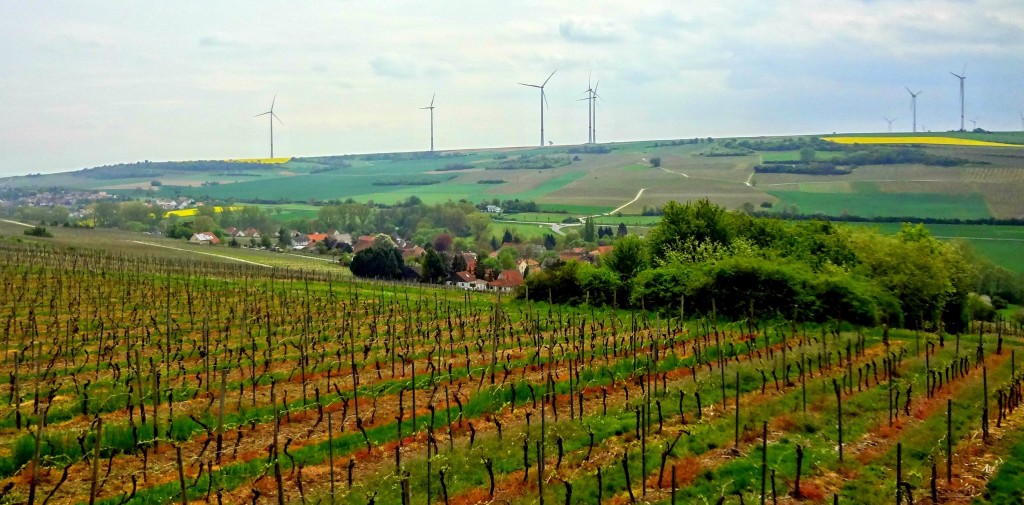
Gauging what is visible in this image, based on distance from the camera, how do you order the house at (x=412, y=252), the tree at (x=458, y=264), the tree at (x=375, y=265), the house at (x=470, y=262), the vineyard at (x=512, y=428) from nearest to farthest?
the vineyard at (x=512, y=428) < the tree at (x=375, y=265) < the tree at (x=458, y=264) < the house at (x=470, y=262) < the house at (x=412, y=252)

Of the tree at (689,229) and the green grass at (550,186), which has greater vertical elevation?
the green grass at (550,186)

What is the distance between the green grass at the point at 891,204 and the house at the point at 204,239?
7037 centimetres

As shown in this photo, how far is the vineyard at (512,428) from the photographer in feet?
39.7

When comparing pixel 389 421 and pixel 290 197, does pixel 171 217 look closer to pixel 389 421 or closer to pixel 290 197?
pixel 290 197

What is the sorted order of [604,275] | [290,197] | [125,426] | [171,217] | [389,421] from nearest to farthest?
[125,426] → [389,421] → [604,275] → [171,217] → [290,197]

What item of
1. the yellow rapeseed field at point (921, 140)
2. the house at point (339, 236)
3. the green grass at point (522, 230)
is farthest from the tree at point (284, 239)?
the yellow rapeseed field at point (921, 140)

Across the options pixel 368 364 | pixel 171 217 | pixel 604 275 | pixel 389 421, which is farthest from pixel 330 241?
pixel 389 421

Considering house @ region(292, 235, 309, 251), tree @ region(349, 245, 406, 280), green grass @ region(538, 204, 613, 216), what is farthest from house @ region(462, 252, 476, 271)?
green grass @ region(538, 204, 613, 216)

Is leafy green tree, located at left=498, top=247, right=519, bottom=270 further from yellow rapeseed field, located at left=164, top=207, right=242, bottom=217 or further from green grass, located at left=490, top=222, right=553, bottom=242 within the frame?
yellow rapeseed field, located at left=164, top=207, right=242, bottom=217

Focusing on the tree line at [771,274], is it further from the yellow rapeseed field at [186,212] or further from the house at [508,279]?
the yellow rapeseed field at [186,212]

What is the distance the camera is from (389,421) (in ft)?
52.9

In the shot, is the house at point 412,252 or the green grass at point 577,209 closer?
the house at point 412,252

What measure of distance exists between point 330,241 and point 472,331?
263 feet

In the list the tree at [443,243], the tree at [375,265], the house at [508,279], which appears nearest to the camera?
the tree at [375,265]
